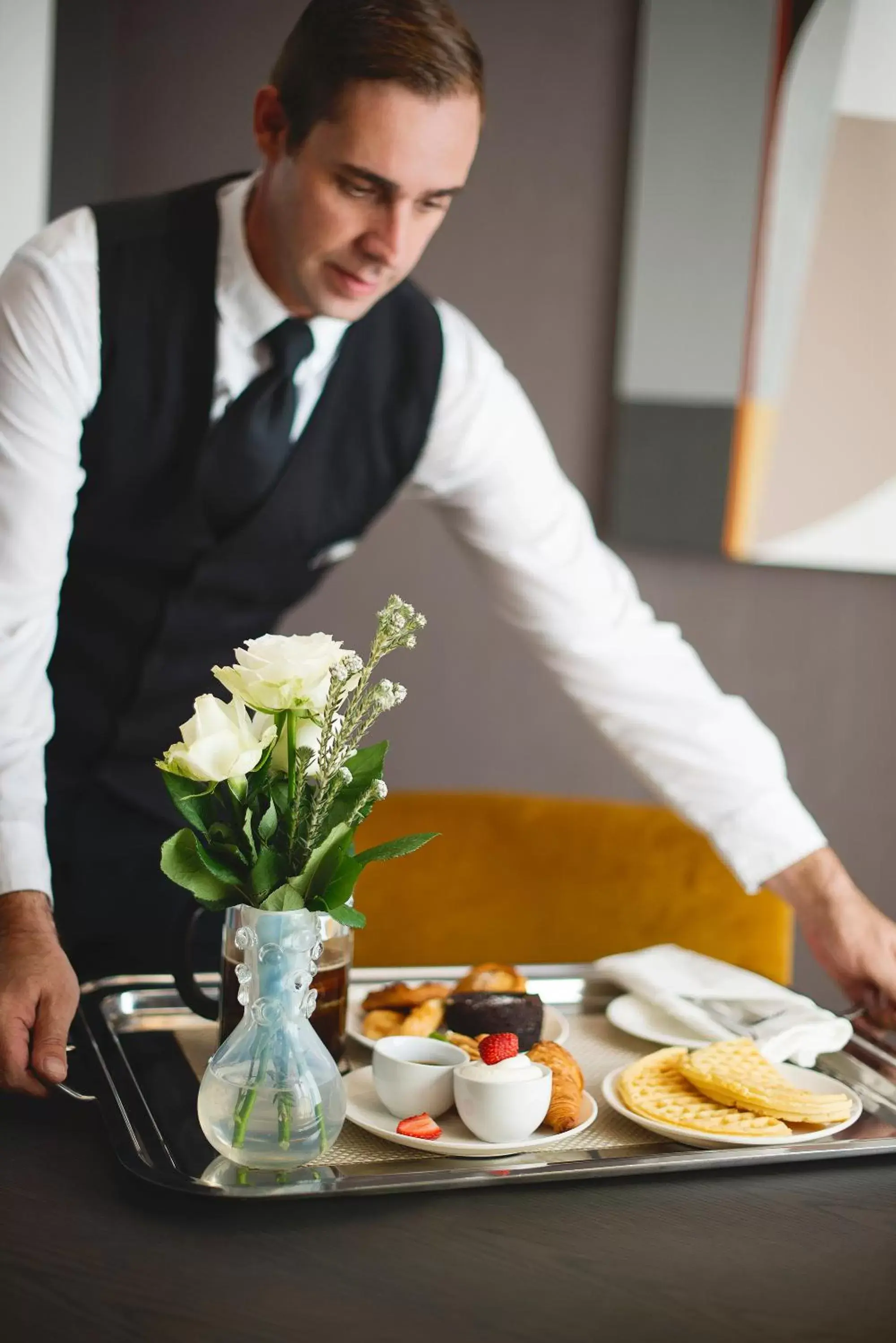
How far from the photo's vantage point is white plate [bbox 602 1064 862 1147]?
42.5 inches

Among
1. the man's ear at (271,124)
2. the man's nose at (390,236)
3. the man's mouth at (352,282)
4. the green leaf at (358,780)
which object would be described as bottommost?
the green leaf at (358,780)

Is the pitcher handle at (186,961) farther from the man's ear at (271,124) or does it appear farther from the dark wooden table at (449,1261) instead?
the man's ear at (271,124)

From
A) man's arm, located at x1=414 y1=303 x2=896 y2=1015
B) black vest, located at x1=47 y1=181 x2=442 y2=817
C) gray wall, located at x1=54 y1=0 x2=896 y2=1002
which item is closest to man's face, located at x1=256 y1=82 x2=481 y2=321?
black vest, located at x1=47 y1=181 x2=442 y2=817

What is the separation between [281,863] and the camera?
3.30 ft

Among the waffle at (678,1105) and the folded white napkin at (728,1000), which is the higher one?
the waffle at (678,1105)

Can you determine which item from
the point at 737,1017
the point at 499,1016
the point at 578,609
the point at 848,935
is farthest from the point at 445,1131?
the point at 578,609

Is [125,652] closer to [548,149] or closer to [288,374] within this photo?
[288,374]

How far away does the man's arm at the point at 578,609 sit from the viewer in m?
1.69

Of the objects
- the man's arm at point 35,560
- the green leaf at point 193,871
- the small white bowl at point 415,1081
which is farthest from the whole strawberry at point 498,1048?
the man's arm at point 35,560

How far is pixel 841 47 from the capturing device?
2.51 meters

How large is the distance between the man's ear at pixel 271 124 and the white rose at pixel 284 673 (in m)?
0.86

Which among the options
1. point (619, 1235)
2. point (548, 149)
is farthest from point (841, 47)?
point (619, 1235)

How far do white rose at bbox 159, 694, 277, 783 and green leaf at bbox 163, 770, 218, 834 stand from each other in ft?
0.07

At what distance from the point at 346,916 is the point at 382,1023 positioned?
334 mm
